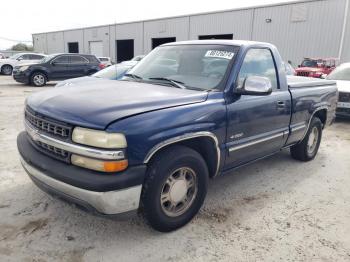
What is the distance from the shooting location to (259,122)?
3709 millimetres

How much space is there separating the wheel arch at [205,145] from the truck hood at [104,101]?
306 mm

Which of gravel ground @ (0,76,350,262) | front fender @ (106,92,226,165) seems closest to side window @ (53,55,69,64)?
gravel ground @ (0,76,350,262)

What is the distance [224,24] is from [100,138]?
81.2ft

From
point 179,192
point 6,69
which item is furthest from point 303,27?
point 179,192

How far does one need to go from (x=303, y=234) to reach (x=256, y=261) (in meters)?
0.70

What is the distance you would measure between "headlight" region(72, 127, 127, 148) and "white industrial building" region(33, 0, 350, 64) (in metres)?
20.7

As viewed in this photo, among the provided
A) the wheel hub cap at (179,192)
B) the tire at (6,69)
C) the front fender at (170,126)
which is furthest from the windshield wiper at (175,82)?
the tire at (6,69)

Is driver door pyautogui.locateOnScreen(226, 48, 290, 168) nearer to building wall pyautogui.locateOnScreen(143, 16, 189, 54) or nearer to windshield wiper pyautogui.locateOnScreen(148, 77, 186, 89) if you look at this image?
windshield wiper pyautogui.locateOnScreen(148, 77, 186, 89)

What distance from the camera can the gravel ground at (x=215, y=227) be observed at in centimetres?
275

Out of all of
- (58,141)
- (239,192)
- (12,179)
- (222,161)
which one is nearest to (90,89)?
(58,141)

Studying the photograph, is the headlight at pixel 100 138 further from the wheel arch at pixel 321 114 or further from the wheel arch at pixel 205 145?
the wheel arch at pixel 321 114

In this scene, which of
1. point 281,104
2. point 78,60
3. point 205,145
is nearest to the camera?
point 205,145

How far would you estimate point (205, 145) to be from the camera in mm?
3150

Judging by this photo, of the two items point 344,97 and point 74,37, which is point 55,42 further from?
point 344,97
